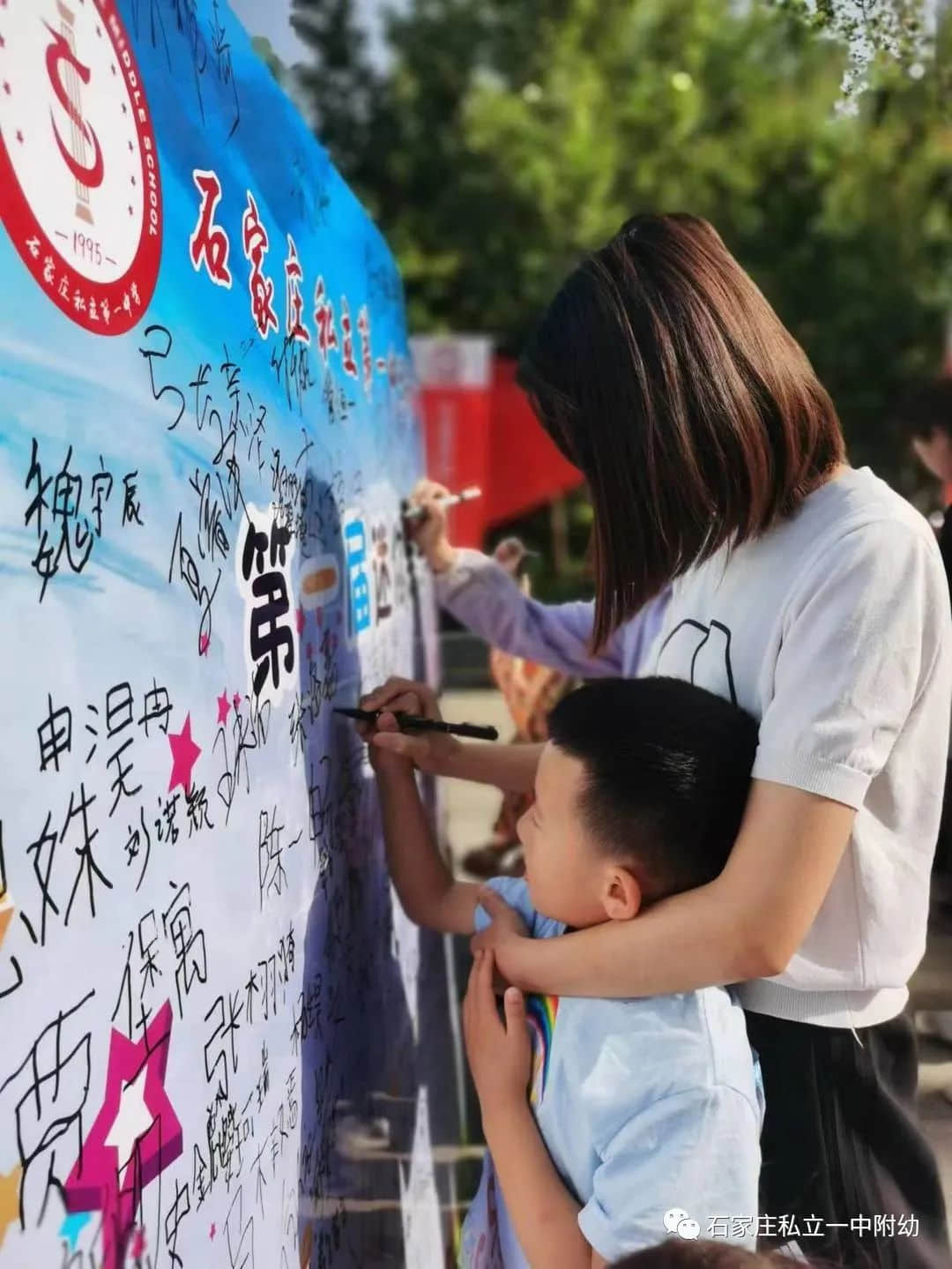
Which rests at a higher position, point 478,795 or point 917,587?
point 478,795

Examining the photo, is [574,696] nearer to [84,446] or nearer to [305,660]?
[305,660]

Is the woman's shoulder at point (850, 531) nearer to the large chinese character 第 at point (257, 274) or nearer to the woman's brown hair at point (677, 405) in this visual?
the woman's brown hair at point (677, 405)

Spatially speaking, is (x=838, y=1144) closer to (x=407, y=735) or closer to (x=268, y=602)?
(x=407, y=735)

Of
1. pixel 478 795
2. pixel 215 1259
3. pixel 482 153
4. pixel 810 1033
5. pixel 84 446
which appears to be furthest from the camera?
pixel 482 153

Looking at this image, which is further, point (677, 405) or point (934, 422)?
point (934, 422)

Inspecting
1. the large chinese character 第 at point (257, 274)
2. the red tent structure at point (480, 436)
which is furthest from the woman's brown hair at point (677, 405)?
the red tent structure at point (480, 436)

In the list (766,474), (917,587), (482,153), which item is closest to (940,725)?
(917,587)

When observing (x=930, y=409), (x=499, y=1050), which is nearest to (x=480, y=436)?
A: (x=930, y=409)

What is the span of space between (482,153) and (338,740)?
892cm

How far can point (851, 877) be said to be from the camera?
102 centimetres

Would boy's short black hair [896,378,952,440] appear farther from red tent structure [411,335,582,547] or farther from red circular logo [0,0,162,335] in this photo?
red tent structure [411,335,582,547]

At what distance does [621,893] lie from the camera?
1.00 meters

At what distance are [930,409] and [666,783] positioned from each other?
1491mm

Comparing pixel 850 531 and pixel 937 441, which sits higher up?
pixel 937 441
